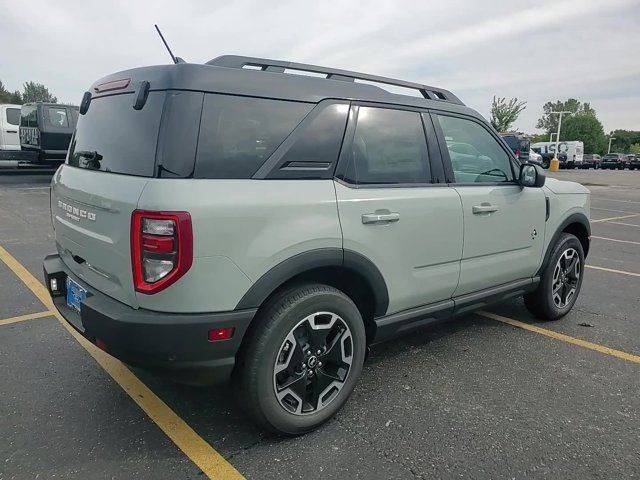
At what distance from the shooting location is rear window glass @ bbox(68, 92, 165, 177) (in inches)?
88.1

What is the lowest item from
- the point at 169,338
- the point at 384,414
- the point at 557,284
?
the point at 384,414

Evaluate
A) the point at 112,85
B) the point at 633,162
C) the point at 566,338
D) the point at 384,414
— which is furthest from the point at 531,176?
the point at 633,162

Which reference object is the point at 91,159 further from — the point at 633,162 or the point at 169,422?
the point at 633,162

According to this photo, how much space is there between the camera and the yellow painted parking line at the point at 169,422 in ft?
7.52

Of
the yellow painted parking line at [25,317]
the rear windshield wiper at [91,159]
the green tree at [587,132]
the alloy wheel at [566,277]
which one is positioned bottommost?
the yellow painted parking line at [25,317]

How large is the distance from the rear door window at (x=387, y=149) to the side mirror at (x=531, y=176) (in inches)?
39.9

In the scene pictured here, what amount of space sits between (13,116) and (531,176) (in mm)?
16096

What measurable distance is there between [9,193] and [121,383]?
417 inches

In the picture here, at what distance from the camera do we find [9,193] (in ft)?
37.6

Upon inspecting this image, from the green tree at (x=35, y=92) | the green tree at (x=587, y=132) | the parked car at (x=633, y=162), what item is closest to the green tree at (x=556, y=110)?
the green tree at (x=587, y=132)

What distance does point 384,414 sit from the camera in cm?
277

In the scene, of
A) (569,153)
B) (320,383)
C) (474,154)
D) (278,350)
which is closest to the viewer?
(278,350)

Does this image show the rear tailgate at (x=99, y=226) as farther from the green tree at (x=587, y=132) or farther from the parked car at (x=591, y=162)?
the green tree at (x=587, y=132)

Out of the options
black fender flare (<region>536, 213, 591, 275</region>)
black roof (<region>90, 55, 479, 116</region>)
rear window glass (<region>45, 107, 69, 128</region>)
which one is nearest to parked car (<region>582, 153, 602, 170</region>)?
rear window glass (<region>45, 107, 69, 128</region>)
